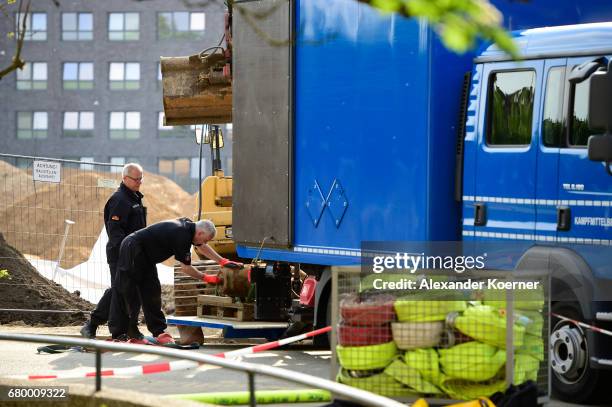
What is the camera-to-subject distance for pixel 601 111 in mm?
9438

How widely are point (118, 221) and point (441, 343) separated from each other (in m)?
7.62

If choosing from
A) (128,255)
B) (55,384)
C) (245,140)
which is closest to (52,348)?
(128,255)

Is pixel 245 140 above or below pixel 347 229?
above

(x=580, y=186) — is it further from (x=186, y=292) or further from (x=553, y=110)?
(x=186, y=292)

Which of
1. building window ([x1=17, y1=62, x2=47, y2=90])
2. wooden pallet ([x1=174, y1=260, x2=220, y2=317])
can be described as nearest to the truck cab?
wooden pallet ([x1=174, y1=260, x2=220, y2=317])

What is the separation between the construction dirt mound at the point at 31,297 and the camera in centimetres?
1920

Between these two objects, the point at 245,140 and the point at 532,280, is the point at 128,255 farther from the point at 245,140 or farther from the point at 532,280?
the point at 532,280

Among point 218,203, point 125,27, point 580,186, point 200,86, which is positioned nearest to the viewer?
point 580,186

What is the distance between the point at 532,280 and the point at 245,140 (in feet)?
18.4

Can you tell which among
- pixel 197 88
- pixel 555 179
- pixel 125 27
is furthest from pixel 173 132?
pixel 555 179

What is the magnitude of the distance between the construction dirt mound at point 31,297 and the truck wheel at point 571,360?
10.1 meters

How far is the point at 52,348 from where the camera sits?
48.1 feet

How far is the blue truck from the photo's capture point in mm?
10164

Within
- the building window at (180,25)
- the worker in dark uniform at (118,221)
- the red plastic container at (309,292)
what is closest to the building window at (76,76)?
the building window at (180,25)
